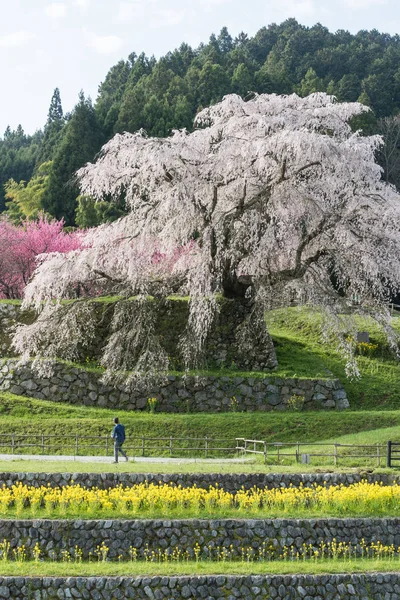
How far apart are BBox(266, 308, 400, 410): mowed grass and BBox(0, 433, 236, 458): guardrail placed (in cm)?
586

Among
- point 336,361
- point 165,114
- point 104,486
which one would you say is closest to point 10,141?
point 165,114

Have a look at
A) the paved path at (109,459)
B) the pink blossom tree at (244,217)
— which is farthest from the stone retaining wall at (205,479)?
the pink blossom tree at (244,217)

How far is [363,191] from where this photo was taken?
28.2 m

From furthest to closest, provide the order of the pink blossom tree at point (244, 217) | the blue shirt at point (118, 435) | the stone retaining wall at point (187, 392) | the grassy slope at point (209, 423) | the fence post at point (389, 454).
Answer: the stone retaining wall at point (187, 392) < the pink blossom tree at point (244, 217) < the grassy slope at point (209, 423) < the blue shirt at point (118, 435) < the fence post at point (389, 454)

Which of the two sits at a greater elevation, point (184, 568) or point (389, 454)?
point (389, 454)

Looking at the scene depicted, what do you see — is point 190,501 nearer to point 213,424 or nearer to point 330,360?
point 213,424

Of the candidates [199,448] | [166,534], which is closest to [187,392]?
[199,448]

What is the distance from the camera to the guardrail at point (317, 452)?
2159cm

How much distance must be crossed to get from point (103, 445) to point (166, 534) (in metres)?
8.59

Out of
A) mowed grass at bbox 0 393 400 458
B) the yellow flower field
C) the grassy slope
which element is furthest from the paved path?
the yellow flower field

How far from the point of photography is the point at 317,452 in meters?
22.6

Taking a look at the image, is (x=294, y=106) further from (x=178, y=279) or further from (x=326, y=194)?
(x=178, y=279)

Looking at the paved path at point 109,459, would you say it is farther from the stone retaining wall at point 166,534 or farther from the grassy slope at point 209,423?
the stone retaining wall at point 166,534

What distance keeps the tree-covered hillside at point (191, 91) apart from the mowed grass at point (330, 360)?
16.0 m
